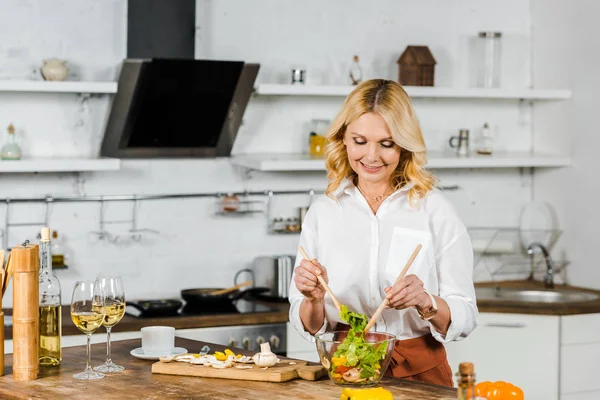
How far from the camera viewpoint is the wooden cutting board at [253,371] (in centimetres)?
246

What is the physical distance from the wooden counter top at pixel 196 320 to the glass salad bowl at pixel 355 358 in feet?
6.16

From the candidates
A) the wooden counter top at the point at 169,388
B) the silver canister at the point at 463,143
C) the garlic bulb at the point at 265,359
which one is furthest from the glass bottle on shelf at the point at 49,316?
the silver canister at the point at 463,143

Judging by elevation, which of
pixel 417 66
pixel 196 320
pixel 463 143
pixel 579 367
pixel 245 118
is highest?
pixel 417 66

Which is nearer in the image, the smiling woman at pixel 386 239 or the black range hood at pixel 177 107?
the smiling woman at pixel 386 239

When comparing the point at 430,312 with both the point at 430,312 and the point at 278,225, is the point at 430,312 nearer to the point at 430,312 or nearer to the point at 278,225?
the point at 430,312

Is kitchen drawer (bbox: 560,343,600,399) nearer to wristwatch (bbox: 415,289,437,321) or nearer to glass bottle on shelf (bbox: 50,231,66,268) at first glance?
wristwatch (bbox: 415,289,437,321)

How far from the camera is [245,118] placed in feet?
16.0

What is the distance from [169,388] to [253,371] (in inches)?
8.9

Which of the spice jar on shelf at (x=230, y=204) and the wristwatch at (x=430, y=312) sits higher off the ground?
the spice jar on shelf at (x=230, y=204)

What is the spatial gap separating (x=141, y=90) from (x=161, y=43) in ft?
0.77

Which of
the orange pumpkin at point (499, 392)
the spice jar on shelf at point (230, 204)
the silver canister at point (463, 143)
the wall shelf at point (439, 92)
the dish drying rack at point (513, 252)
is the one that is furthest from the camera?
the dish drying rack at point (513, 252)

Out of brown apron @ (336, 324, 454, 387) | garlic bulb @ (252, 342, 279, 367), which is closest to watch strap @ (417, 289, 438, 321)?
brown apron @ (336, 324, 454, 387)

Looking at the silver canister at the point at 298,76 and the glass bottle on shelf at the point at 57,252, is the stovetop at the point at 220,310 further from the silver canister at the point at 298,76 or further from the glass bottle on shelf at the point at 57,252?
the silver canister at the point at 298,76

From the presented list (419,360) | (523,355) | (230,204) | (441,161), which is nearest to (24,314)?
(419,360)
